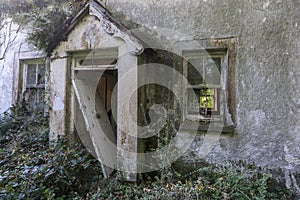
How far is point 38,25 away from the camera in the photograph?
5184 mm

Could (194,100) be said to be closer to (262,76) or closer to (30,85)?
(262,76)

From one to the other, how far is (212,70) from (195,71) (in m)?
0.29

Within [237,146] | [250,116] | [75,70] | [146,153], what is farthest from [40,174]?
[250,116]

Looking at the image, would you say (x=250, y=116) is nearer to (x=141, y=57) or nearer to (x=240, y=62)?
(x=240, y=62)

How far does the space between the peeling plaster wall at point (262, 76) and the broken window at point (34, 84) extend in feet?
13.4

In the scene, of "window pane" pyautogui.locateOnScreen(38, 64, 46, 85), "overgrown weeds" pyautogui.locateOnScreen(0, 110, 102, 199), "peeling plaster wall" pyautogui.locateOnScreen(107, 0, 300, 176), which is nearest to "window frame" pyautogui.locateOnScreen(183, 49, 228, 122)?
"peeling plaster wall" pyautogui.locateOnScreen(107, 0, 300, 176)

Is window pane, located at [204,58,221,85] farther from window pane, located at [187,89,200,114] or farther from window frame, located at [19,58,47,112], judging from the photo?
window frame, located at [19,58,47,112]

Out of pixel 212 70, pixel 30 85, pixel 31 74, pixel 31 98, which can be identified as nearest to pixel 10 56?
pixel 31 74

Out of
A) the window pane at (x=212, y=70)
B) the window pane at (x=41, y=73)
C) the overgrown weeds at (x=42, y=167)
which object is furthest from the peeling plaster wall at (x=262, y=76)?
the window pane at (x=41, y=73)

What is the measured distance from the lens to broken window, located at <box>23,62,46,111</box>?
6092 millimetres

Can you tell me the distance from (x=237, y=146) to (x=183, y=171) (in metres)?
0.97

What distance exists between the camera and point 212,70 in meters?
4.11

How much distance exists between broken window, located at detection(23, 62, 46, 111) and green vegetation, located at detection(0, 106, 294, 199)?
5.13ft

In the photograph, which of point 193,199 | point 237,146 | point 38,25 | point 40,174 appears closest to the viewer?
point 193,199
